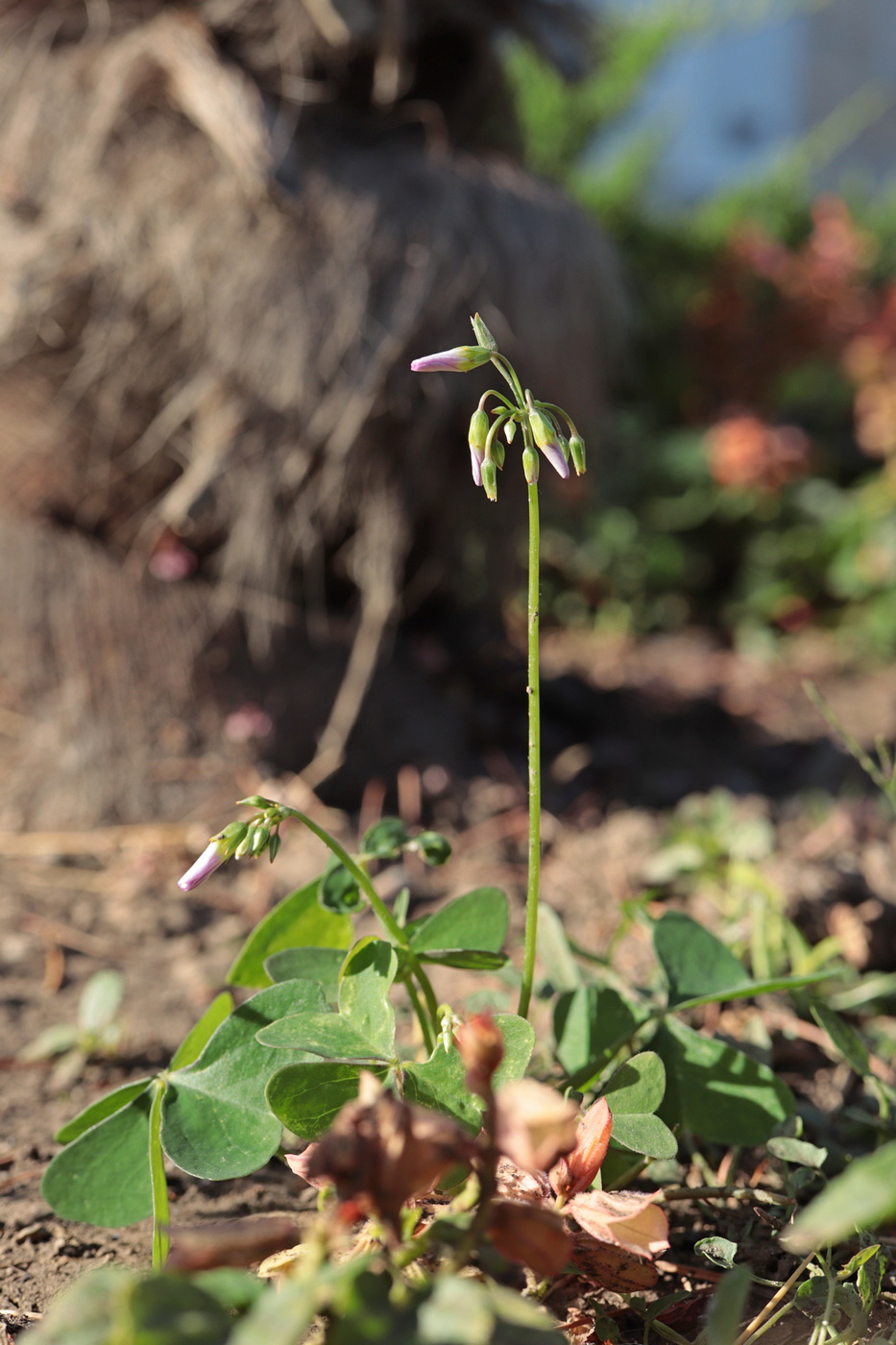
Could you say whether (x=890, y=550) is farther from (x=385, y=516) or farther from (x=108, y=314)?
(x=108, y=314)

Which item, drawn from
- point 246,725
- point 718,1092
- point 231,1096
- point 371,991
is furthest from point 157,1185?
point 246,725

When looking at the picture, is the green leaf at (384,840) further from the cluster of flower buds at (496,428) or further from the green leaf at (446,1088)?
the cluster of flower buds at (496,428)

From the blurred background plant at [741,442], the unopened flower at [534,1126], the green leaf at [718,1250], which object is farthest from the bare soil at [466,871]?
the blurred background plant at [741,442]

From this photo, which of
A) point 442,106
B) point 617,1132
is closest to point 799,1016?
point 617,1132

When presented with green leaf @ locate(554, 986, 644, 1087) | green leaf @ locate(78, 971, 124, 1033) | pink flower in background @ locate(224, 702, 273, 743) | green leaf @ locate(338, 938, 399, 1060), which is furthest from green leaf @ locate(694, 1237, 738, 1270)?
pink flower in background @ locate(224, 702, 273, 743)

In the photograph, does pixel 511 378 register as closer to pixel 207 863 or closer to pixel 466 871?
pixel 207 863
